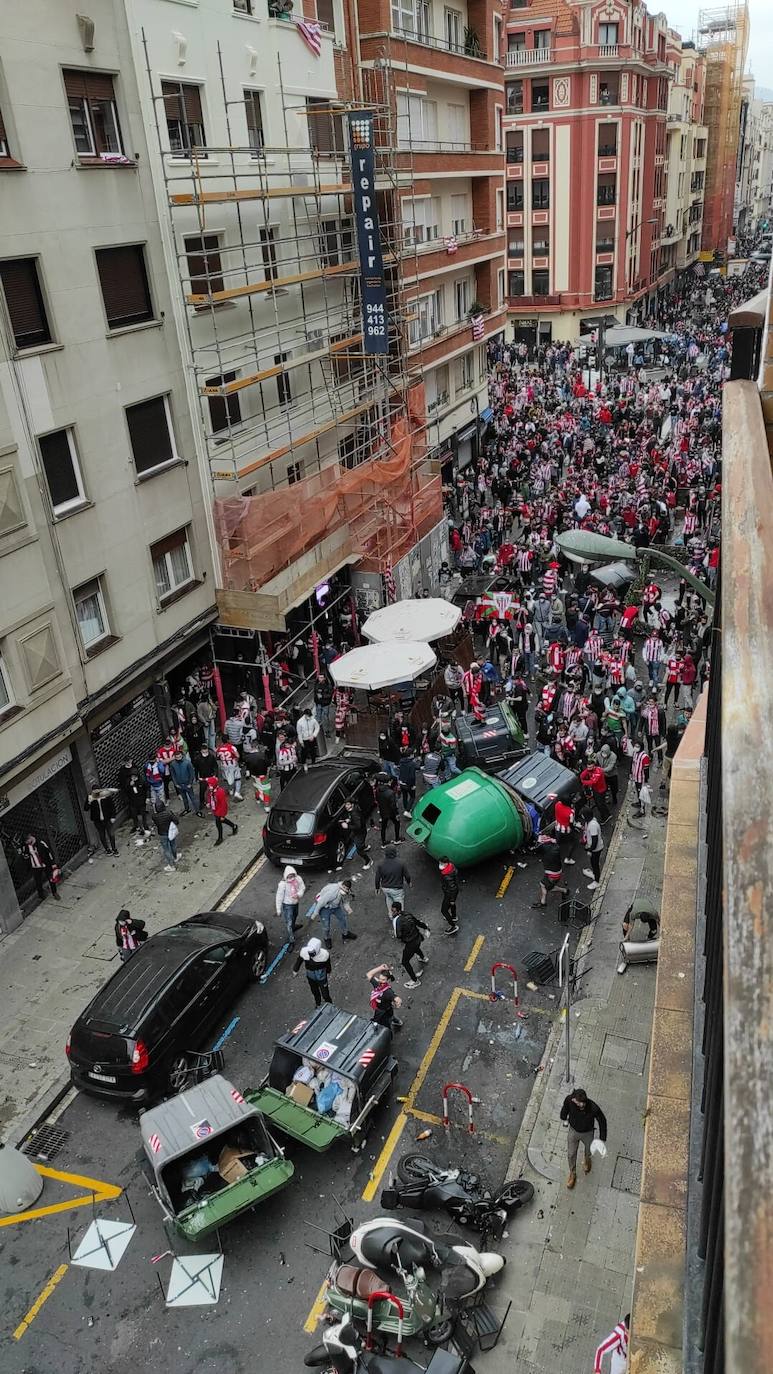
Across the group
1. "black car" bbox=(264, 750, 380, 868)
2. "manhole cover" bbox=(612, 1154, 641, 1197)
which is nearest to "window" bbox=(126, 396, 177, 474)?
"black car" bbox=(264, 750, 380, 868)

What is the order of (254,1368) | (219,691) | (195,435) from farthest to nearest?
1. (219,691)
2. (195,435)
3. (254,1368)

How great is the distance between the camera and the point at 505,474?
37781 millimetres

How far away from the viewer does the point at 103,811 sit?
1858cm

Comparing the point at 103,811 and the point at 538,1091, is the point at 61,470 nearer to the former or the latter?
the point at 103,811

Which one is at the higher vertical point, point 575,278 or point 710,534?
point 575,278

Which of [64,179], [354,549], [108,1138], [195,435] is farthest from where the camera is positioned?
[354,549]

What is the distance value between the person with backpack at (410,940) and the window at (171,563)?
31.3ft

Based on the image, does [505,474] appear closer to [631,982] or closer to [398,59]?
[398,59]

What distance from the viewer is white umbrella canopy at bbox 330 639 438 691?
66.9 feet

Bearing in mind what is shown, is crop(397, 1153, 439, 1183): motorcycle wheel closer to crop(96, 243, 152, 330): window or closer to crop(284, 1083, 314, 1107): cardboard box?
crop(284, 1083, 314, 1107): cardboard box

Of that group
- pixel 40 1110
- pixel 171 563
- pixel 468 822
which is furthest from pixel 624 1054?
pixel 171 563

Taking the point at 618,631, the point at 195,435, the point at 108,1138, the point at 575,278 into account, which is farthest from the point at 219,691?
the point at 575,278

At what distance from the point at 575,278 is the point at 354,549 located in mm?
45220

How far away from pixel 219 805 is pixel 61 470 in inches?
268
